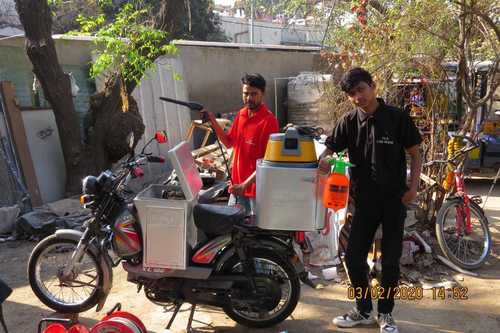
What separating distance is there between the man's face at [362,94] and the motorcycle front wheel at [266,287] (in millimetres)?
1212

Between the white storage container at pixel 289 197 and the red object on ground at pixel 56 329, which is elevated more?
the white storage container at pixel 289 197

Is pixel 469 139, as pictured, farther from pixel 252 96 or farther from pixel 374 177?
pixel 252 96

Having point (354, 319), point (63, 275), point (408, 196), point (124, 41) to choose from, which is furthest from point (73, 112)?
point (408, 196)

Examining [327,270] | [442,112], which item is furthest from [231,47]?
[327,270]

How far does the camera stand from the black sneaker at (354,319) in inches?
131

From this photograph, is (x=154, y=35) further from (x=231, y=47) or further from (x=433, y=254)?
(x=231, y=47)

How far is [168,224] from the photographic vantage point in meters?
3.06

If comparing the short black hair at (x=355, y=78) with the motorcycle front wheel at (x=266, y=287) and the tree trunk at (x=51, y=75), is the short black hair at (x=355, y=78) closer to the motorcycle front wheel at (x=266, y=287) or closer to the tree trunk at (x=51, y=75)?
the motorcycle front wheel at (x=266, y=287)

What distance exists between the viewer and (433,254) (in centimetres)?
443

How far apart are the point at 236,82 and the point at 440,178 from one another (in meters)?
7.81

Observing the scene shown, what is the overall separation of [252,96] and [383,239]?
147cm

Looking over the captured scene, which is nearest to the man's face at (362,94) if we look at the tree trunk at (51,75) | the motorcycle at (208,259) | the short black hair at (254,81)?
the short black hair at (254,81)

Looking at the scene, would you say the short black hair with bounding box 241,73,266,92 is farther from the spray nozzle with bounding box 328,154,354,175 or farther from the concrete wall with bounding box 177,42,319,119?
the concrete wall with bounding box 177,42,319,119

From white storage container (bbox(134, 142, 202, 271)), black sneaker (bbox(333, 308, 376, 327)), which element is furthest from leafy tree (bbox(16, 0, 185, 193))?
black sneaker (bbox(333, 308, 376, 327))
